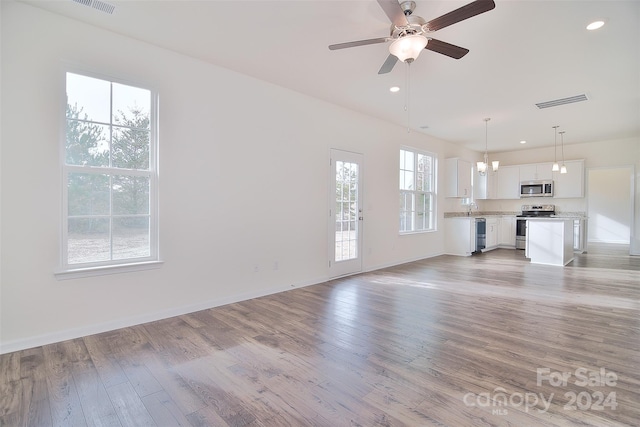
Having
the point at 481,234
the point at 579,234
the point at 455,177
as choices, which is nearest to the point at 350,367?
the point at 455,177

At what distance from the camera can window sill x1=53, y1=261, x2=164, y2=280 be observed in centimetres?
280

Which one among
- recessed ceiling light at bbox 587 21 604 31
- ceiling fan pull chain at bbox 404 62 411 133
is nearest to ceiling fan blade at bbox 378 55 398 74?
ceiling fan pull chain at bbox 404 62 411 133

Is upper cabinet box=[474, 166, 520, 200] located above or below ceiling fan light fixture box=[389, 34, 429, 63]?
below

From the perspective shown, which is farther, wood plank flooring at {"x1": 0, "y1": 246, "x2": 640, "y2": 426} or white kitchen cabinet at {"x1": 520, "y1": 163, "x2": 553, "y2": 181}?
white kitchen cabinet at {"x1": 520, "y1": 163, "x2": 553, "y2": 181}

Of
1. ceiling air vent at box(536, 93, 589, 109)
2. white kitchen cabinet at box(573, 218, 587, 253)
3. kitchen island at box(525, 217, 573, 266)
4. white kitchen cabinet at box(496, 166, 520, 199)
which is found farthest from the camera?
white kitchen cabinet at box(496, 166, 520, 199)

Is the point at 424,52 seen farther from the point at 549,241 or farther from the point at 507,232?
the point at 507,232

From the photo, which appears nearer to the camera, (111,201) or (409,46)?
(409,46)

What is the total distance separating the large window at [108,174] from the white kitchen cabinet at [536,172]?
917cm

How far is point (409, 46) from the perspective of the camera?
2359 mm

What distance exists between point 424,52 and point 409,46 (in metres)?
1.17

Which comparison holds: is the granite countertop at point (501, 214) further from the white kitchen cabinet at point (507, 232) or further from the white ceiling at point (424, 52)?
the white ceiling at point (424, 52)

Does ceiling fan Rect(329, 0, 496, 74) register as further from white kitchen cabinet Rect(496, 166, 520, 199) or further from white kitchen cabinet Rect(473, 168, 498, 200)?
white kitchen cabinet Rect(496, 166, 520, 199)

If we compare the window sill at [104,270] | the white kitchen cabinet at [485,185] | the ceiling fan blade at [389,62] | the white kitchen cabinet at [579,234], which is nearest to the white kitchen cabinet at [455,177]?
the white kitchen cabinet at [485,185]

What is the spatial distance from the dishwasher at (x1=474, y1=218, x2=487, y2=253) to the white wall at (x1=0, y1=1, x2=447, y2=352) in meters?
3.72
